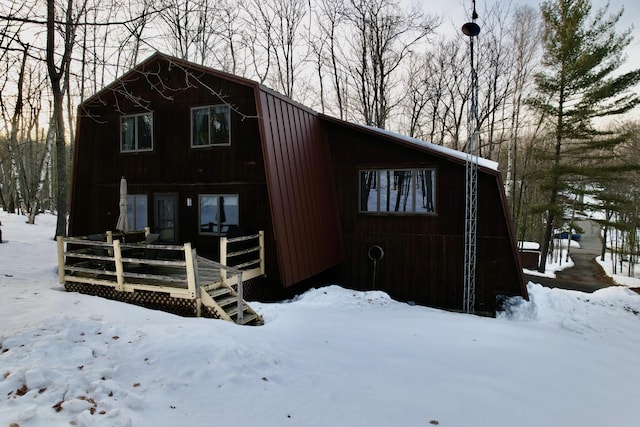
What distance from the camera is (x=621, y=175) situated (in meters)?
17.1

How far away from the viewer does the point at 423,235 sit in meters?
9.19

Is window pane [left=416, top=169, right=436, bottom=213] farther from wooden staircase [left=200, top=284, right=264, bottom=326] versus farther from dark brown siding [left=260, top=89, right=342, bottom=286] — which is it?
wooden staircase [left=200, top=284, right=264, bottom=326]

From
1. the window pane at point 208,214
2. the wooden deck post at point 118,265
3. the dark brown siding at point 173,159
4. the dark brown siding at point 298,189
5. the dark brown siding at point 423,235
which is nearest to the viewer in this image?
the wooden deck post at point 118,265

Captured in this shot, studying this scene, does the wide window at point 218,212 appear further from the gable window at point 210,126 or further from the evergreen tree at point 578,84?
the evergreen tree at point 578,84

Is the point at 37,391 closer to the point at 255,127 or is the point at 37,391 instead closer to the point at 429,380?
the point at 429,380

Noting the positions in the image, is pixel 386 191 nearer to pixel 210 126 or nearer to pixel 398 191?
pixel 398 191

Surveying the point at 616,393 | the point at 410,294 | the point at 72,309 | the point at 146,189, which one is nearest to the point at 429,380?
the point at 616,393

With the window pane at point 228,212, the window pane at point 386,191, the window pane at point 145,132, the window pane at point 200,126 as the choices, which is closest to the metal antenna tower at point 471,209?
the window pane at point 386,191

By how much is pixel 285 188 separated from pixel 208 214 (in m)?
2.18

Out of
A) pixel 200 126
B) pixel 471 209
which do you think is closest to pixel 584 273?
pixel 471 209

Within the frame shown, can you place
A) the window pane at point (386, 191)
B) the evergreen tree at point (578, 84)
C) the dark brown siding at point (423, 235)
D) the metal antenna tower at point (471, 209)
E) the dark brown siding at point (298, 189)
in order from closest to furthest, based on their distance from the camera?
the dark brown siding at point (298, 189) < the metal antenna tower at point (471, 209) < the dark brown siding at point (423, 235) < the window pane at point (386, 191) < the evergreen tree at point (578, 84)

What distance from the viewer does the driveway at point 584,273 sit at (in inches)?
535

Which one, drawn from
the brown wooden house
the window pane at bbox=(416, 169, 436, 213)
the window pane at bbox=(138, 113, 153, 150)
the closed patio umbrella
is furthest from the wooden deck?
the window pane at bbox=(416, 169, 436, 213)

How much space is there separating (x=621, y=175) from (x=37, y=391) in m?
21.5
